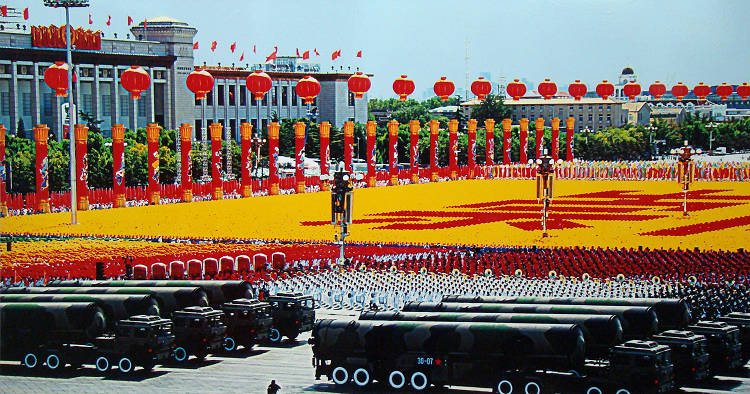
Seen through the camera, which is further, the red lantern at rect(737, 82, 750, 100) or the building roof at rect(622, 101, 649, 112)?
the building roof at rect(622, 101, 649, 112)

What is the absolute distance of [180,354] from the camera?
1097 inches

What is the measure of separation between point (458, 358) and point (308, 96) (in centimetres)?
5740

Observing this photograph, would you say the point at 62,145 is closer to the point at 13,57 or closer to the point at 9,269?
the point at 13,57

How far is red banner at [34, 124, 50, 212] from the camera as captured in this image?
60406 millimetres

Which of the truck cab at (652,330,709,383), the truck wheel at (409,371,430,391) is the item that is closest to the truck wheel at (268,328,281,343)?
the truck wheel at (409,371,430,391)

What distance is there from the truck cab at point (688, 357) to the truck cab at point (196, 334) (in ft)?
34.5

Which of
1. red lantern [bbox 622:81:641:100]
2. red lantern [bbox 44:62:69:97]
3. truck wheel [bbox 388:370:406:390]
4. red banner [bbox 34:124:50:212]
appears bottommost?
truck wheel [bbox 388:370:406:390]

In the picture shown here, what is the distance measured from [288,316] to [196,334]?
3282 millimetres

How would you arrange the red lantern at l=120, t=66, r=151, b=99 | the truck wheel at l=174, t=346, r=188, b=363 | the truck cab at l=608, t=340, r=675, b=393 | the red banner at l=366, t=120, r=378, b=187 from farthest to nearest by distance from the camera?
the red banner at l=366, t=120, r=378, b=187 → the red lantern at l=120, t=66, r=151, b=99 → the truck wheel at l=174, t=346, r=188, b=363 → the truck cab at l=608, t=340, r=675, b=393

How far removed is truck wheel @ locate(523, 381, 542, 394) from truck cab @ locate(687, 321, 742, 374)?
14.4 ft

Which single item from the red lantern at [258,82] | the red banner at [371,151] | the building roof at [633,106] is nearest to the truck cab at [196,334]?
the red lantern at [258,82]

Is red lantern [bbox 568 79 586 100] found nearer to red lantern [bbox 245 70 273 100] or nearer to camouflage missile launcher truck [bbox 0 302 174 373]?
red lantern [bbox 245 70 273 100]

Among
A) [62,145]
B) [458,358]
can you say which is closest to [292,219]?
[62,145]

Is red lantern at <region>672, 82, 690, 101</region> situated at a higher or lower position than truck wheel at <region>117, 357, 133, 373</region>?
higher
